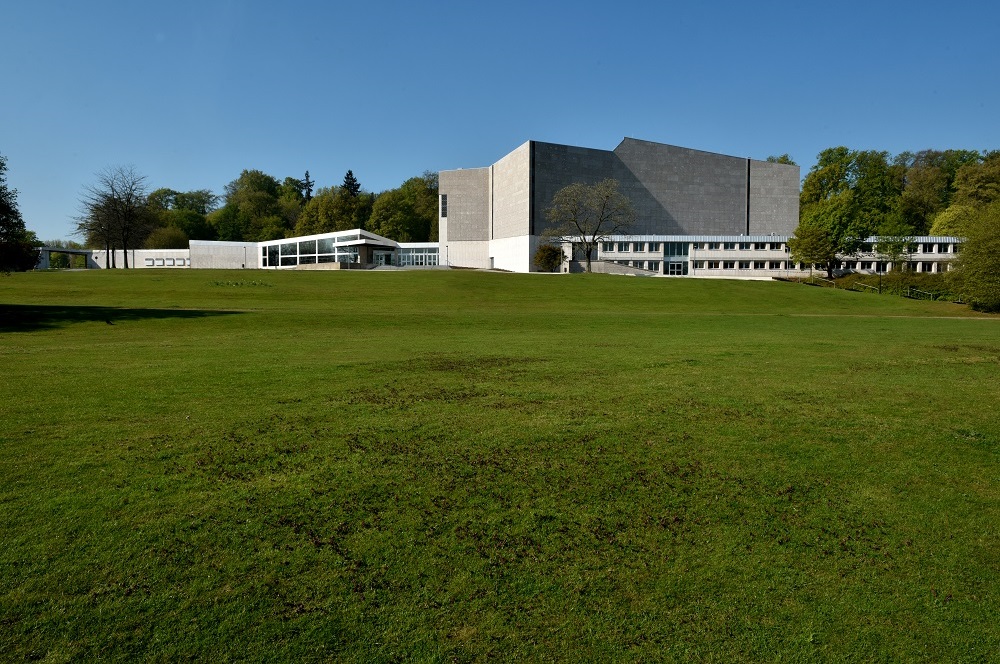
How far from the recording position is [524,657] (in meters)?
3.87

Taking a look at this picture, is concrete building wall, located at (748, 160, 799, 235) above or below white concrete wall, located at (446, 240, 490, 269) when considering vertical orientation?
above

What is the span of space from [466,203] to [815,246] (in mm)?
56769

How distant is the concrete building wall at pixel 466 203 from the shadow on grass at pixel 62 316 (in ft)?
267

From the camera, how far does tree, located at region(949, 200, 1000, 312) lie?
44438mm

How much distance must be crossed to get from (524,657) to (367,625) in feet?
3.55

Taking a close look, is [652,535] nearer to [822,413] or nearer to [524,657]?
[524,657]

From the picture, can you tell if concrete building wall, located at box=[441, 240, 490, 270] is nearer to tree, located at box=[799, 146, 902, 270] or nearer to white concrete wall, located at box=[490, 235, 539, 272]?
white concrete wall, located at box=[490, 235, 539, 272]

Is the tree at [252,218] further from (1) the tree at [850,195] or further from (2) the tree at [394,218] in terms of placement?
(1) the tree at [850,195]

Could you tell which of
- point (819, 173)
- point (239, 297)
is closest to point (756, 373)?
point (239, 297)

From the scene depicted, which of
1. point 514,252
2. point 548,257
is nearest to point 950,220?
point 548,257

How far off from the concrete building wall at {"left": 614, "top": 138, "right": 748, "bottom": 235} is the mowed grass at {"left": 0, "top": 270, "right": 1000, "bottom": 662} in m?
92.5

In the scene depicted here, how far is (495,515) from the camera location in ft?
18.3

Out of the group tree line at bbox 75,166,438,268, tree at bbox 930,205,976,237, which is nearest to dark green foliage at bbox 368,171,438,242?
tree line at bbox 75,166,438,268

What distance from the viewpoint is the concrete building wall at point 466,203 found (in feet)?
356
